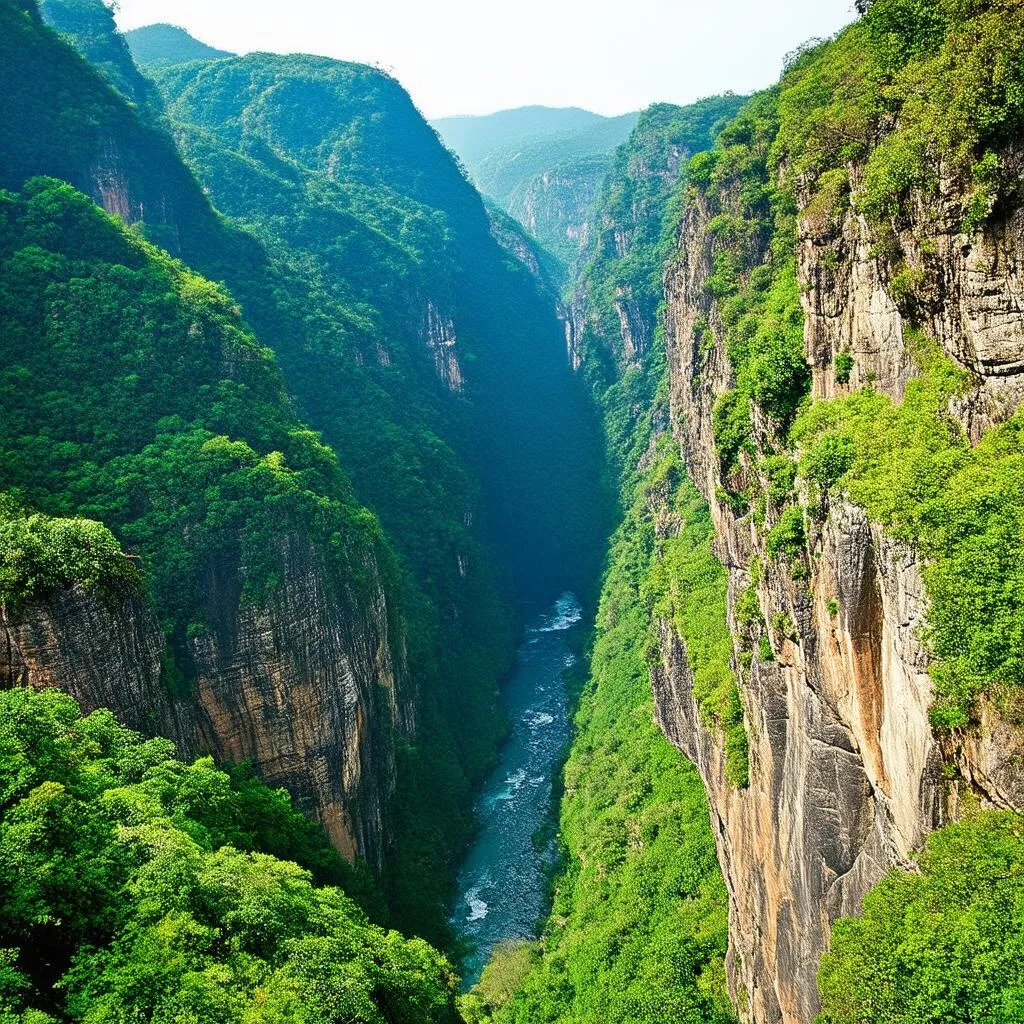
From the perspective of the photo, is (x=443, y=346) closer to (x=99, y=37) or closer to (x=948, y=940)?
(x=99, y=37)

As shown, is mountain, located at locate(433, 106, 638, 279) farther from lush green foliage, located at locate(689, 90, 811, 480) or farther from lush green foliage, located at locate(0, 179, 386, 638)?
lush green foliage, located at locate(0, 179, 386, 638)

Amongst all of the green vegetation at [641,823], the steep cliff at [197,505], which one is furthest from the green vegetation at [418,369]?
the steep cliff at [197,505]

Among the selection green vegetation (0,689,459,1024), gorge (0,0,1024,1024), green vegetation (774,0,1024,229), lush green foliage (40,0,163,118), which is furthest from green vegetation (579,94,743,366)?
green vegetation (0,689,459,1024)

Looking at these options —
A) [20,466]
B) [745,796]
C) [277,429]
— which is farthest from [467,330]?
[745,796]

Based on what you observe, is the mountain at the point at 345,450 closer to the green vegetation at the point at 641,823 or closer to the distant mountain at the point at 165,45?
the green vegetation at the point at 641,823

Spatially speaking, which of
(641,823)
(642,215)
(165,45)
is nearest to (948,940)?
(641,823)

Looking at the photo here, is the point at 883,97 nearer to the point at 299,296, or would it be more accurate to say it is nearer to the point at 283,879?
the point at 283,879

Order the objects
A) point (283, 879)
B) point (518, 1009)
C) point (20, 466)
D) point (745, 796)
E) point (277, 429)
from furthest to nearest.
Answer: point (277, 429)
point (518, 1009)
point (20, 466)
point (745, 796)
point (283, 879)
